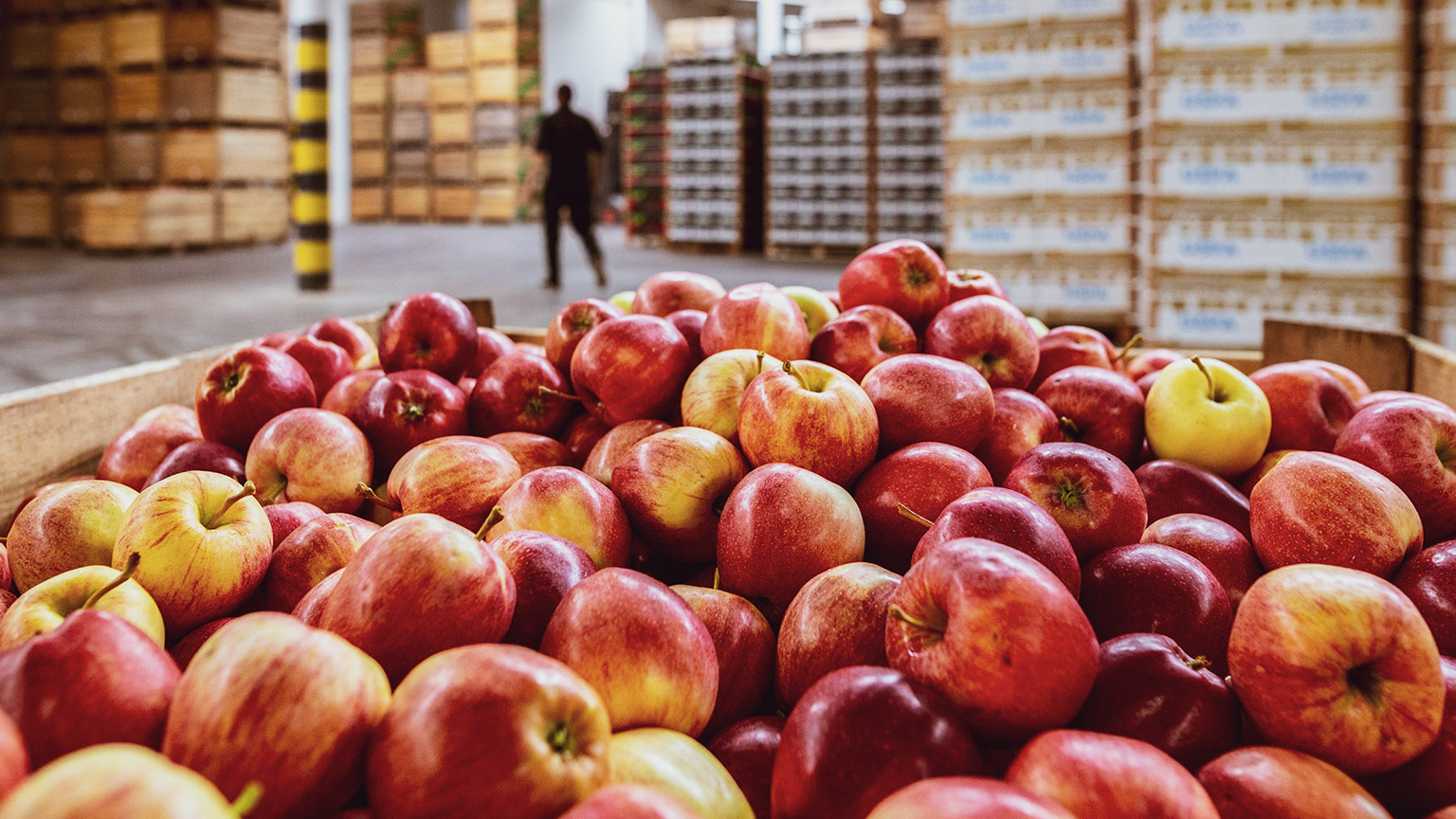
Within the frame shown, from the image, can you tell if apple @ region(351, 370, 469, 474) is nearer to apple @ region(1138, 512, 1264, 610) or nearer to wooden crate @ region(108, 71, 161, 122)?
apple @ region(1138, 512, 1264, 610)

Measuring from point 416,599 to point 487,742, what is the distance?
0.24m

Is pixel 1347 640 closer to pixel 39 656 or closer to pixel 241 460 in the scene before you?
pixel 39 656

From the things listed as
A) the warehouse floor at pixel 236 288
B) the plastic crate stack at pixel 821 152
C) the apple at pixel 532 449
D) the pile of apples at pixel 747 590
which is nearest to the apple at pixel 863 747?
the pile of apples at pixel 747 590

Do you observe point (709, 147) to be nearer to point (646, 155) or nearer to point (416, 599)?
point (646, 155)

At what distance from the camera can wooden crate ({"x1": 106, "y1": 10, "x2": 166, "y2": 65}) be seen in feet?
39.3

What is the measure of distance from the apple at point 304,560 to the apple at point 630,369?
543 mm

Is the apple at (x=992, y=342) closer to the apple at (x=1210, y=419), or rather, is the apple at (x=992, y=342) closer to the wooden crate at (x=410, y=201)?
the apple at (x=1210, y=419)

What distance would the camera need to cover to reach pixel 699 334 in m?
1.97

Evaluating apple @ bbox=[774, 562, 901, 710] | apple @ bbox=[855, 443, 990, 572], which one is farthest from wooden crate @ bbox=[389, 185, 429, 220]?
apple @ bbox=[774, 562, 901, 710]

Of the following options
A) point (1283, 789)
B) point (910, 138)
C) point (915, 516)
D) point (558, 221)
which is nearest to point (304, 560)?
point (915, 516)

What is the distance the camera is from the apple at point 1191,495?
1521 millimetres

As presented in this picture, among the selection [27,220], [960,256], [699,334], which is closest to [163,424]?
[699,334]

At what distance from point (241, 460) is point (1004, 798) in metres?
1.49

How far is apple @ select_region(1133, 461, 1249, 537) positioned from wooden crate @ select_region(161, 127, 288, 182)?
1275cm
